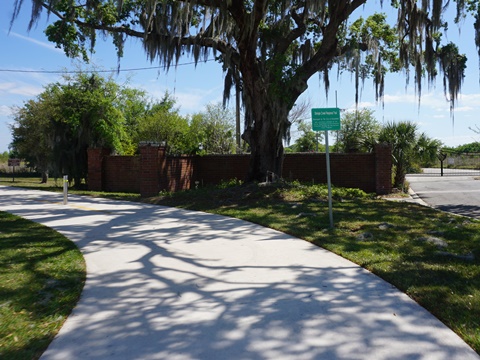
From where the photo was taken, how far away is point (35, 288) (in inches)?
215

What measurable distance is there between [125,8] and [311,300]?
13.9 m

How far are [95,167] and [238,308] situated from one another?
18.0 m

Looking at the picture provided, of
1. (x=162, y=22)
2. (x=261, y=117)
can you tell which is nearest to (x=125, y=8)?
(x=162, y=22)

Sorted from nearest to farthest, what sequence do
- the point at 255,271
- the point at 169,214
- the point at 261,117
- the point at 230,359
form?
the point at 230,359
the point at 255,271
the point at 169,214
the point at 261,117

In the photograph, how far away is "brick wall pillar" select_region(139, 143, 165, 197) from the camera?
17.0m

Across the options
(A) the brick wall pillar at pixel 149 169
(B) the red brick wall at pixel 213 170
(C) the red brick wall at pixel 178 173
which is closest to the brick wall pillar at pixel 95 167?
(B) the red brick wall at pixel 213 170

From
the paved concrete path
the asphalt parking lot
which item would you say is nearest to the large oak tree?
the asphalt parking lot

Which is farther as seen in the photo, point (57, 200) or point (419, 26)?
point (57, 200)

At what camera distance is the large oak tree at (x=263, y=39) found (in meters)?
14.3

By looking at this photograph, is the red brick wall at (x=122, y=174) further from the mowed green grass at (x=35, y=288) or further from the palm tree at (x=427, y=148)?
the palm tree at (x=427, y=148)

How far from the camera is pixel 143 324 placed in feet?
14.6

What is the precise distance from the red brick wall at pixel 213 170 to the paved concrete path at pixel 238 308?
28.8ft

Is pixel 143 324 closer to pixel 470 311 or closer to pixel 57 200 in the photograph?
pixel 470 311

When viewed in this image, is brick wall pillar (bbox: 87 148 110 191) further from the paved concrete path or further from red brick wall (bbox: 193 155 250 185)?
the paved concrete path
